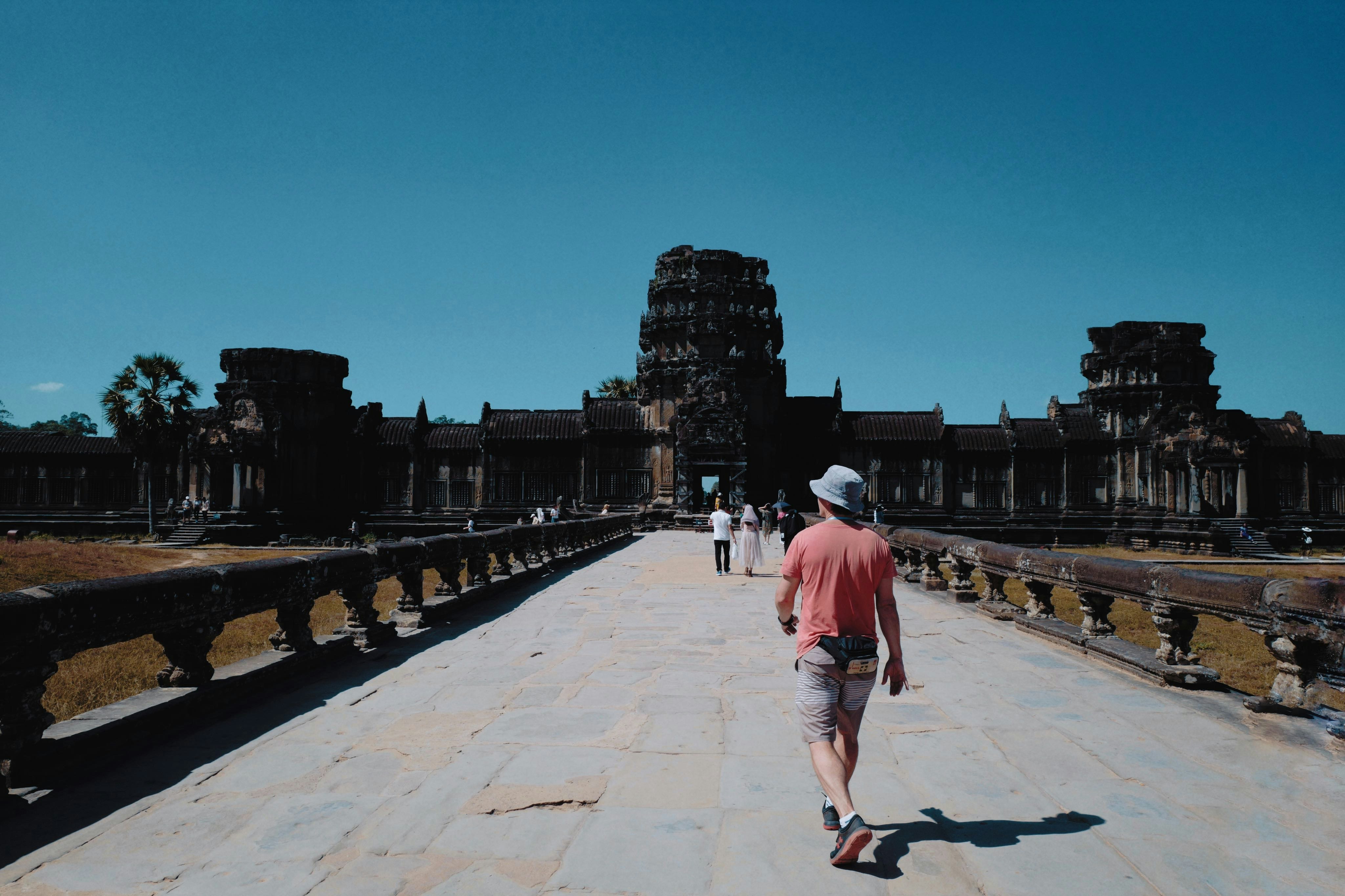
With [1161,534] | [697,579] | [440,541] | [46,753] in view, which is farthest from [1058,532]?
[46,753]

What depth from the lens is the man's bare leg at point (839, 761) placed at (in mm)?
3727

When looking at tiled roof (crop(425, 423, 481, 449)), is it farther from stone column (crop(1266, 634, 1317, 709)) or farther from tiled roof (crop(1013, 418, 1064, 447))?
stone column (crop(1266, 634, 1317, 709))

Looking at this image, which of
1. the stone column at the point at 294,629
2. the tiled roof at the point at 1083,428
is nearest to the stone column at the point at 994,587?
the stone column at the point at 294,629

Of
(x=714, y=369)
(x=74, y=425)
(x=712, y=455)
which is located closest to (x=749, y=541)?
(x=712, y=455)

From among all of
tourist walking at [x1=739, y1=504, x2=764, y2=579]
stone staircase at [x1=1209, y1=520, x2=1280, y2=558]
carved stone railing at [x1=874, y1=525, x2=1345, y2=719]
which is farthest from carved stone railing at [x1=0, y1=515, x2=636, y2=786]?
stone staircase at [x1=1209, y1=520, x2=1280, y2=558]

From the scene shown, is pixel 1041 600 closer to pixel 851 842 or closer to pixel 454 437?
pixel 851 842

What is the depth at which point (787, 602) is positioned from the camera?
427 centimetres

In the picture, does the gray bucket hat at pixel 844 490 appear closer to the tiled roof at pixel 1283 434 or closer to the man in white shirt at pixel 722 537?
the man in white shirt at pixel 722 537

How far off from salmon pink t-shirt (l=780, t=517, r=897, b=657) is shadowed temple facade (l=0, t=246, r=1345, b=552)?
3336cm

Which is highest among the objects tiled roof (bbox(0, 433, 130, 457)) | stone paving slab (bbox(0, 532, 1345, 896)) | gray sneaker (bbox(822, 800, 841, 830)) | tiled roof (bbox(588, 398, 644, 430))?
tiled roof (bbox(588, 398, 644, 430))

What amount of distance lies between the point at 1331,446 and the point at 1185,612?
4079 centimetres

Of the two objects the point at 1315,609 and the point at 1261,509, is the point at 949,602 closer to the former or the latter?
the point at 1315,609

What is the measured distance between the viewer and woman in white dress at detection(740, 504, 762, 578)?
55.9 feet

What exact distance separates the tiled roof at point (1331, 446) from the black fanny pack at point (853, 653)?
43514 millimetres
